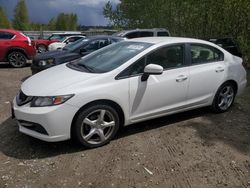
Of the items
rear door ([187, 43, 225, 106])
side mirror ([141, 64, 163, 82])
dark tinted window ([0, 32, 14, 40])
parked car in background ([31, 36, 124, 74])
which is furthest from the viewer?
dark tinted window ([0, 32, 14, 40])

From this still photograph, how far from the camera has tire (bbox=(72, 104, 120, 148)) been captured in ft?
12.2

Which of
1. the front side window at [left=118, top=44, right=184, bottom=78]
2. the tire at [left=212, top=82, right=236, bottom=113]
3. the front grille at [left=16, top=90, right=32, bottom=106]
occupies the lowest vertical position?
the tire at [left=212, top=82, right=236, bottom=113]

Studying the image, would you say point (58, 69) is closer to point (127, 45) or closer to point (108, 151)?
point (127, 45)

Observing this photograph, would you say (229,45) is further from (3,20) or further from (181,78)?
(3,20)

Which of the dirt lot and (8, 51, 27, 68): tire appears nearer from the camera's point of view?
the dirt lot

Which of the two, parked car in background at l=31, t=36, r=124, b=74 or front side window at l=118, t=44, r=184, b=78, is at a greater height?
front side window at l=118, t=44, r=184, b=78

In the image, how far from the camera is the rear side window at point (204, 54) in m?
4.77

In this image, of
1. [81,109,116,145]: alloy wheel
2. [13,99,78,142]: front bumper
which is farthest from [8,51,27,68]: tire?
[81,109,116,145]: alloy wheel

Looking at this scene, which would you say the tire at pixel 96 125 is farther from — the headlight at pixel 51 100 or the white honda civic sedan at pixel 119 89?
the headlight at pixel 51 100

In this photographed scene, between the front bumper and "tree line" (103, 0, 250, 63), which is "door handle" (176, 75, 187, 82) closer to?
the front bumper

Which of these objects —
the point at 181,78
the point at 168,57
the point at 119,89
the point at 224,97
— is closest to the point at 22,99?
the point at 119,89

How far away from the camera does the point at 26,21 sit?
55.7 meters

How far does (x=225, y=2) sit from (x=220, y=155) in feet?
30.6

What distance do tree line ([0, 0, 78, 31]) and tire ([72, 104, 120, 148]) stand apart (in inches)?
1817
